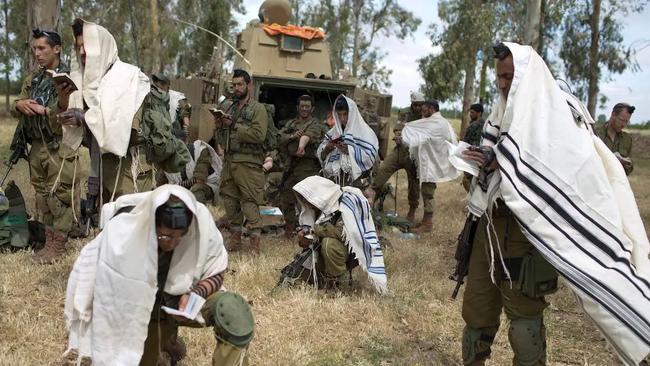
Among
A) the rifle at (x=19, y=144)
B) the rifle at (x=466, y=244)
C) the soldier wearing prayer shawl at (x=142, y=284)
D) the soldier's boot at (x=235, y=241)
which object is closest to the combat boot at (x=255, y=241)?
the soldier's boot at (x=235, y=241)

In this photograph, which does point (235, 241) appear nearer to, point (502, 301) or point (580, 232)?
point (502, 301)

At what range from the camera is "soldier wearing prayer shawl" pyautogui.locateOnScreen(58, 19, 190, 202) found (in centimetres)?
431

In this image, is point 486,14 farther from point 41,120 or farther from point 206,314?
point 206,314

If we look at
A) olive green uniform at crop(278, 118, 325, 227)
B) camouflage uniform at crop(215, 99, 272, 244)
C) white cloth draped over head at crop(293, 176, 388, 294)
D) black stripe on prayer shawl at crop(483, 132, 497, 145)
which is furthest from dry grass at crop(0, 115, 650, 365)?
black stripe on prayer shawl at crop(483, 132, 497, 145)

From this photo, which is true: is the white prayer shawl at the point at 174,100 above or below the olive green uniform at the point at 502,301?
above

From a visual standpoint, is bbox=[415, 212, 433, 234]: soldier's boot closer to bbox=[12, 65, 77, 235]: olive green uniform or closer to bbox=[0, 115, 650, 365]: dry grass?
bbox=[0, 115, 650, 365]: dry grass

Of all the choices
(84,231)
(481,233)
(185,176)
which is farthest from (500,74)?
(185,176)

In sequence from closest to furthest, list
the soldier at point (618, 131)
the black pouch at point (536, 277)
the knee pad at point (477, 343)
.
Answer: the black pouch at point (536, 277) < the knee pad at point (477, 343) < the soldier at point (618, 131)

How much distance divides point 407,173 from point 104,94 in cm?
493

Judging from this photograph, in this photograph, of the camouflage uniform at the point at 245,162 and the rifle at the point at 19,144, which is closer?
the rifle at the point at 19,144

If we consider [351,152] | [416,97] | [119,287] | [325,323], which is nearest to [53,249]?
[325,323]

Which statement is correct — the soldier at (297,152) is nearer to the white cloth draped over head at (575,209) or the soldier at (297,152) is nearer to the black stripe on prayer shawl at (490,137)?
the black stripe on prayer shawl at (490,137)

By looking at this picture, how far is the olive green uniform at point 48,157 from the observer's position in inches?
195

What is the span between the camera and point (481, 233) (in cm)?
340
